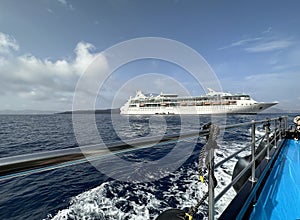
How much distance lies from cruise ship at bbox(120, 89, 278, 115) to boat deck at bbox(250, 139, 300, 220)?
43635mm

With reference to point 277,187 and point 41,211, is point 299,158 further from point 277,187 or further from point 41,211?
point 41,211

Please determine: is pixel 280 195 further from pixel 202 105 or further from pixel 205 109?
pixel 202 105

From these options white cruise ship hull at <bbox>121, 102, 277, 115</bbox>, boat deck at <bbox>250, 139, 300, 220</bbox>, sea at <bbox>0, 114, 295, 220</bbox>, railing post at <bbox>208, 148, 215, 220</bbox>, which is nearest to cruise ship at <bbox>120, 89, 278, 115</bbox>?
white cruise ship hull at <bbox>121, 102, 277, 115</bbox>

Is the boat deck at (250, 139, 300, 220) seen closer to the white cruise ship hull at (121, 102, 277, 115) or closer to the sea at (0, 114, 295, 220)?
the sea at (0, 114, 295, 220)

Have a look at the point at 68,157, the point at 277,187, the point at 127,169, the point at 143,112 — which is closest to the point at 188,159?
the point at 127,169

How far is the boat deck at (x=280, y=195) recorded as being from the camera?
1.48 meters

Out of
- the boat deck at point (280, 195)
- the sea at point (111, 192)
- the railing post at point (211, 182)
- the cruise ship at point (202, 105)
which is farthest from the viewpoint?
the cruise ship at point (202, 105)

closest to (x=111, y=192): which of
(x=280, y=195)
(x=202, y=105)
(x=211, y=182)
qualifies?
(x=280, y=195)

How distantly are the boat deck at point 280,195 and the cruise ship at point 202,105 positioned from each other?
4363 cm

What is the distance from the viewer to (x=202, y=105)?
45.1 metres

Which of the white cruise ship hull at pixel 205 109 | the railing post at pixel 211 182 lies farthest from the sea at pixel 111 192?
the white cruise ship hull at pixel 205 109

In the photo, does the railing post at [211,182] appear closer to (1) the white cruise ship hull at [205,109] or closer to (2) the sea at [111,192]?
(2) the sea at [111,192]

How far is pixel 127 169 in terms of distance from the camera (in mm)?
5191

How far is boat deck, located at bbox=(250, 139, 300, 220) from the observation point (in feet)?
4.87
